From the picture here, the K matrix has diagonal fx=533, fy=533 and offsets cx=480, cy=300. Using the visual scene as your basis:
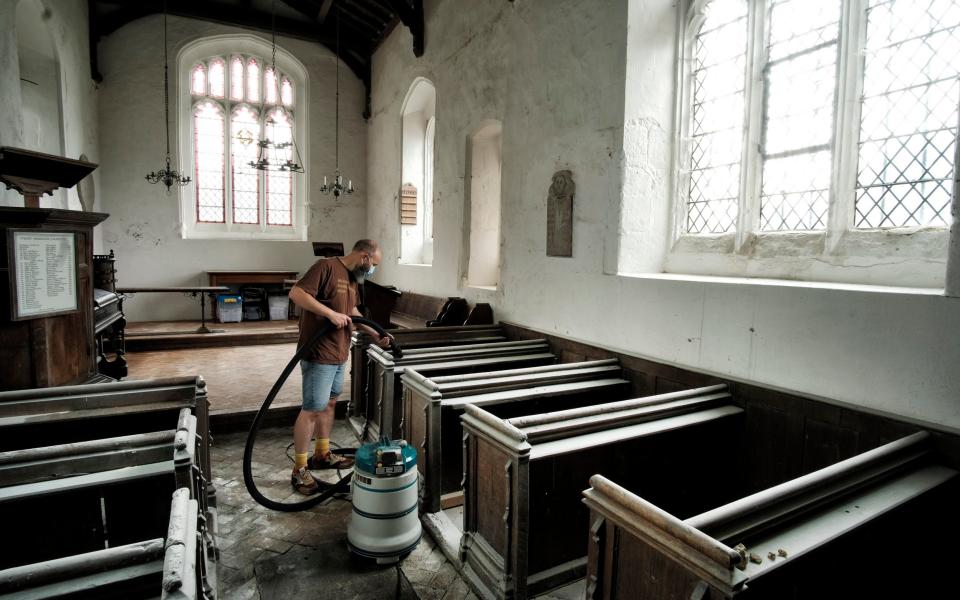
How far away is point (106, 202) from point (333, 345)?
8.17m

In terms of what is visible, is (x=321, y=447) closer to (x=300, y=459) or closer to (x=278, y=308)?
(x=300, y=459)

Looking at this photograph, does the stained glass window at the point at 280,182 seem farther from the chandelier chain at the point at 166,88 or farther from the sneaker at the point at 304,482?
the sneaker at the point at 304,482

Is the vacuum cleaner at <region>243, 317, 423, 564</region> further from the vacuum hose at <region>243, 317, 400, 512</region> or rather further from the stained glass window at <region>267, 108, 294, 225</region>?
the stained glass window at <region>267, 108, 294, 225</region>

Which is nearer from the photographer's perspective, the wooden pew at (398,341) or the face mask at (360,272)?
the face mask at (360,272)

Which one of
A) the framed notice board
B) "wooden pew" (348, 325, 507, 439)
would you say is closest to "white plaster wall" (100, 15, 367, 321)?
"wooden pew" (348, 325, 507, 439)

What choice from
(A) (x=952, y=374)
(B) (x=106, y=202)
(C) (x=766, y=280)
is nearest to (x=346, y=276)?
(C) (x=766, y=280)

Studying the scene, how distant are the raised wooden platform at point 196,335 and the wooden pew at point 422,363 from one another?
442 cm

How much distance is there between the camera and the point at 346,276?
3615 mm

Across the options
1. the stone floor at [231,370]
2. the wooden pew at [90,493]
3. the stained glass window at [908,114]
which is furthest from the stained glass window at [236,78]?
the stained glass window at [908,114]

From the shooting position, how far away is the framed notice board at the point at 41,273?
10.6 ft

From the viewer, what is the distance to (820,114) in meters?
3.00

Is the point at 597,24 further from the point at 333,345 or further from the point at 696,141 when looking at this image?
the point at 333,345

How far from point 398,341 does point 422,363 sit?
0.61 meters

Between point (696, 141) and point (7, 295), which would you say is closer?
point (7, 295)
